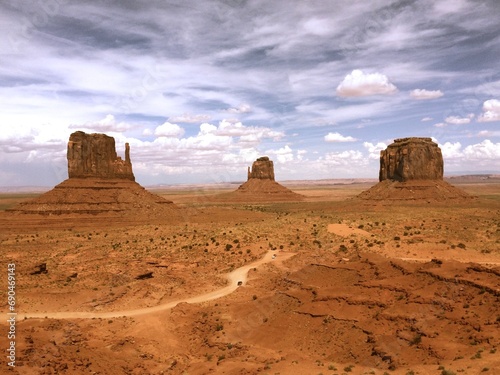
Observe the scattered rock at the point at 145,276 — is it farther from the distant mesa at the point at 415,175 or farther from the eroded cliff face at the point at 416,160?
the eroded cliff face at the point at 416,160

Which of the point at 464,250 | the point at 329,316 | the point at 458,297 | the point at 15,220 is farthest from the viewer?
the point at 15,220

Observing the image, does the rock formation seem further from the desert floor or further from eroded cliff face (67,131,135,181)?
the desert floor

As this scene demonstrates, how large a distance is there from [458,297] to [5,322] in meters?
30.1

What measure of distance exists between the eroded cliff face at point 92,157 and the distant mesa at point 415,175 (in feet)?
237

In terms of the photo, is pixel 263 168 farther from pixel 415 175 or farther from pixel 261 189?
pixel 415 175

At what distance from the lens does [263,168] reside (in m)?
180

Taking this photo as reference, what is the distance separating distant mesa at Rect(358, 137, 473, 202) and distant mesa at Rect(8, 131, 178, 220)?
204 ft

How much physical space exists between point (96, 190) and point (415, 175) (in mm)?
86009

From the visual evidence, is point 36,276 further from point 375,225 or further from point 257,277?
point 375,225

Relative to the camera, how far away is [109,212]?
261 feet

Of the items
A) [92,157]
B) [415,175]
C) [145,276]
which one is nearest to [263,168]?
[415,175]

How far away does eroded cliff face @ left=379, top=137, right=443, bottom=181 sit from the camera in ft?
344

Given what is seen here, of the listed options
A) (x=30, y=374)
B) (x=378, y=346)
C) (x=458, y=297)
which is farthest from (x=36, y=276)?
(x=458, y=297)

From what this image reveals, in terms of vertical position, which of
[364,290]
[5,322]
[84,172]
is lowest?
[5,322]
